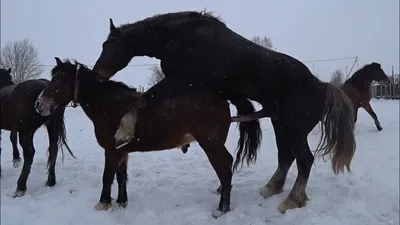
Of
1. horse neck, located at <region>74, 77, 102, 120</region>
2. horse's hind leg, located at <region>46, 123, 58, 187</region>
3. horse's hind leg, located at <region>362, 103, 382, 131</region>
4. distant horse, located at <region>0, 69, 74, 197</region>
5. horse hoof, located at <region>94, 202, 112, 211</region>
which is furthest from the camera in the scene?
horse's hind leg, located at <region>362, 103, 382, 131</region>

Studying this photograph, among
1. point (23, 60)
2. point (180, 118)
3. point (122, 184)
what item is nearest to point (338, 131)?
point (180, 118)

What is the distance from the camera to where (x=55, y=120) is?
20.9ft

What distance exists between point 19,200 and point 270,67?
14.8ft

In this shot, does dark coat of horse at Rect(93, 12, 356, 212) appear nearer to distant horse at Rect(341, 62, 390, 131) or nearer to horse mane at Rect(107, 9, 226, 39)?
horse mane at Rect(107, 9, 226, 39)

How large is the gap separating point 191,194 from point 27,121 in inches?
125

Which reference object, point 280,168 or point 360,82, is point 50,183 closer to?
point 280,168

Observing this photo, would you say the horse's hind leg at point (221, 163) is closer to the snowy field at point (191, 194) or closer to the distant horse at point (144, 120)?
the distant horse at point (144, 120)

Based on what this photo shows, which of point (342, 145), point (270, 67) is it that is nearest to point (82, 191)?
point (270, 67)

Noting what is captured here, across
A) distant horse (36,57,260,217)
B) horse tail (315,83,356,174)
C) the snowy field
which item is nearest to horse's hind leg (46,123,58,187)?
the snowy field

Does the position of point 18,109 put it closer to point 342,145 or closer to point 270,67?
point 270,67

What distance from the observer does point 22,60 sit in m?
47.0

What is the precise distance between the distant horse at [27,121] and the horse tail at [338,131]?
4545 millimetres

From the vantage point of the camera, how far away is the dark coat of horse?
481cm

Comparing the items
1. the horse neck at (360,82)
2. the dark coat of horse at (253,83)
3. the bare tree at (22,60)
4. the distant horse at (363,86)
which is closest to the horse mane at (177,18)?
the dark coat of horse at (253,83)
